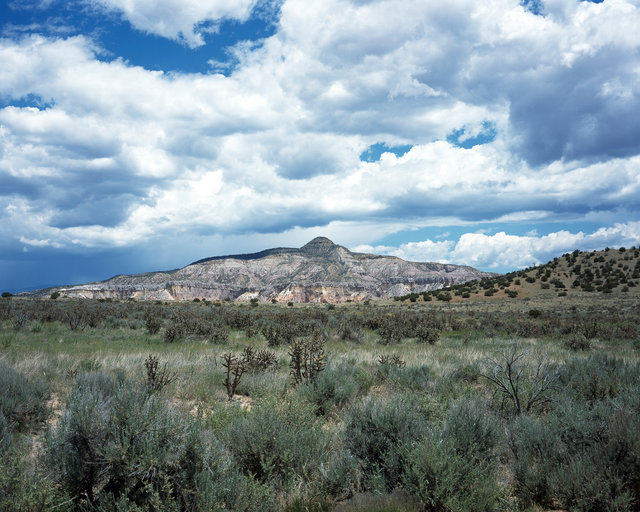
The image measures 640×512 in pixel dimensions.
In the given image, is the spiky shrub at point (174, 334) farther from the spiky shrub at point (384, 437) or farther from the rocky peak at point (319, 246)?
the rocky peak at point (319, 246)

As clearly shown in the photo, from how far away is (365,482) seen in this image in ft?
13.5

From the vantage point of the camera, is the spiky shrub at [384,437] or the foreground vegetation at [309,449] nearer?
the foreground vegetation at [309,449]

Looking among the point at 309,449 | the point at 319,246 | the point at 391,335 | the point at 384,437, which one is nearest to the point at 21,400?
the point at 309,449

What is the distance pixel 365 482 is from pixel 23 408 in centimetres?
495

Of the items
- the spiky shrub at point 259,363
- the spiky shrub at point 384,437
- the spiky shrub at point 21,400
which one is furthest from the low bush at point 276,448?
the spiky shrub at point 259,363

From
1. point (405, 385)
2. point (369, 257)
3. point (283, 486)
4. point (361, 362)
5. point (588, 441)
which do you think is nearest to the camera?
point (283, 486)

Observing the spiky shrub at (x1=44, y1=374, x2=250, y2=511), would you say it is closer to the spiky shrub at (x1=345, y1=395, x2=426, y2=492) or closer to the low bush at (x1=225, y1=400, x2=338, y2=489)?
the low bush at (x1=225, y1=400, x2=338, y2=489)

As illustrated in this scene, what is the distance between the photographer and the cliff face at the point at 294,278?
115688 mm

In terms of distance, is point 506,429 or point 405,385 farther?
point 405,385

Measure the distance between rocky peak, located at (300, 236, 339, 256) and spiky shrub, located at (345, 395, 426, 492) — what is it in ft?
528

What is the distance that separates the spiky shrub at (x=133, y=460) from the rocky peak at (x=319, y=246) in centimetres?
16225

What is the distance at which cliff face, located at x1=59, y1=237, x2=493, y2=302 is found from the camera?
115688mm

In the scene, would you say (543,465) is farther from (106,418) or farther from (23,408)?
(23,408)

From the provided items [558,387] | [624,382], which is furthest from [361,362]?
[624,382]
